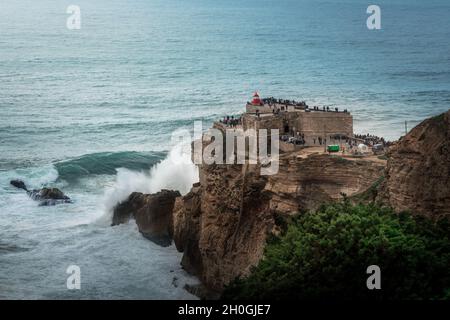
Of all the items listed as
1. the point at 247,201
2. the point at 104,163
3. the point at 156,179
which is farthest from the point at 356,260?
the point at 104,163

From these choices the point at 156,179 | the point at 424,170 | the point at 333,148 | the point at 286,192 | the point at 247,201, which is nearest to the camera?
the point at 424,170

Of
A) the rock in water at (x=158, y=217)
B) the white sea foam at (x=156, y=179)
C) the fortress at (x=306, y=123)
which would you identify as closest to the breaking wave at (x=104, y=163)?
the white sea foam at (x=156, y=179)

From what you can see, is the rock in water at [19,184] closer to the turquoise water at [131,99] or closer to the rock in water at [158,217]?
the turquoise water at [131,99]

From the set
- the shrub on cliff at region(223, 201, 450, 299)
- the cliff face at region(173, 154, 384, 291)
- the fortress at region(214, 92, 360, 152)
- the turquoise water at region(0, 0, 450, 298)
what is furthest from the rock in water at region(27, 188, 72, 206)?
the shrub on cliff at region(223, 201, 450, 299)

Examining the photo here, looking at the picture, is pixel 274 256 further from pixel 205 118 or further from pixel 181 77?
pixel 181 77

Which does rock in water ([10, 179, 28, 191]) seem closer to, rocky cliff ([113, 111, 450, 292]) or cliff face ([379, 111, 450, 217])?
rocky cliff ([113, 111, 450, 292])

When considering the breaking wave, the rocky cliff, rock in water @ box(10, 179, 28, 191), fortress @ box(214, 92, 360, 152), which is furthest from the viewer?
the breaking wave

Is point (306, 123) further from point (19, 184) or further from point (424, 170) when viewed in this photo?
point (19, 184)
